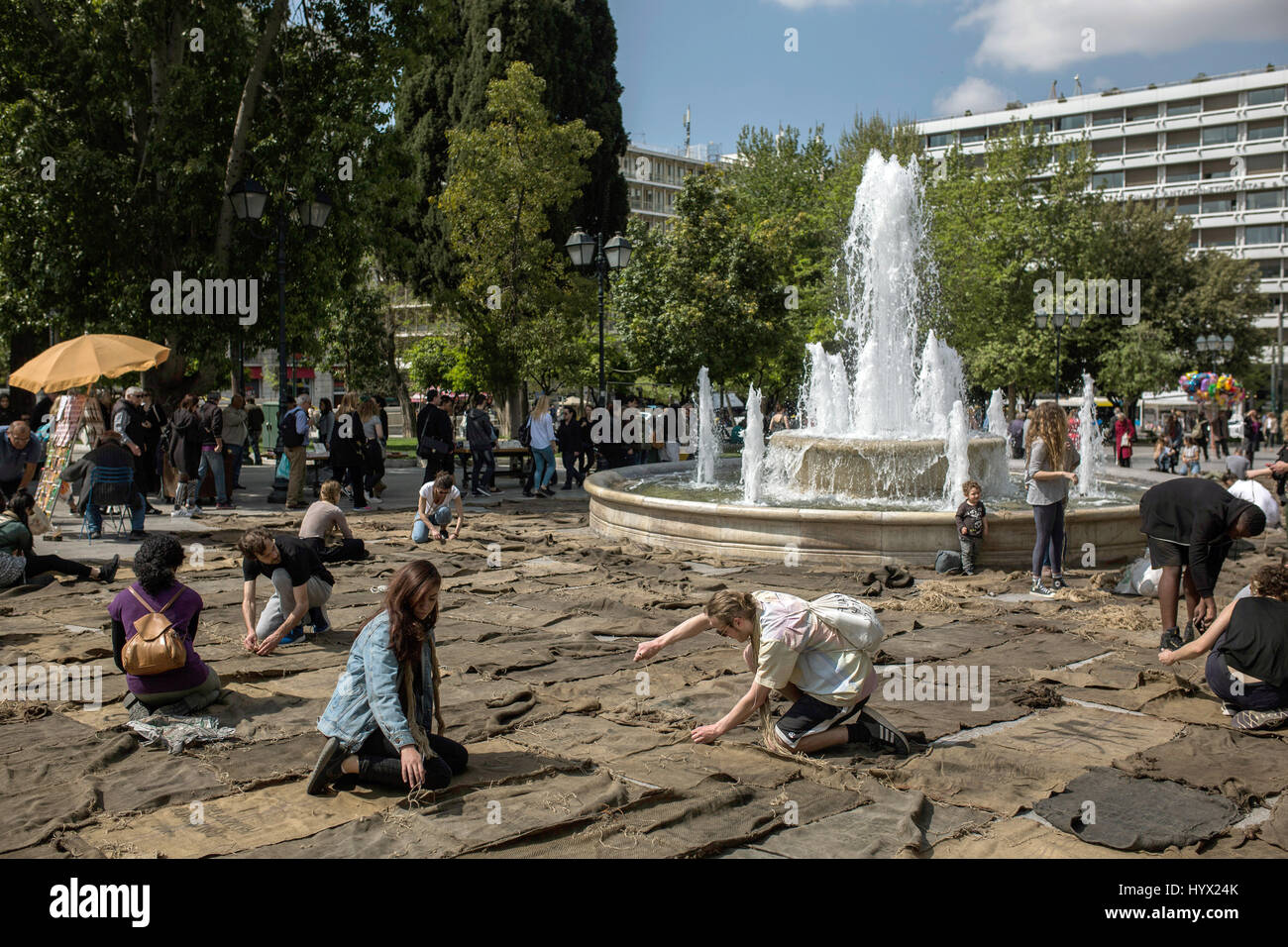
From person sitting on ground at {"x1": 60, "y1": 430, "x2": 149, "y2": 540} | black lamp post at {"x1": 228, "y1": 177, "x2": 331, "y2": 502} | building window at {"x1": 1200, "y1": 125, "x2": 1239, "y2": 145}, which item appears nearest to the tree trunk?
black lamp post at {"x1": 228, "y1": 177, "x2": 331, "y2": 502}

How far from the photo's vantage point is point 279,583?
24.7ft

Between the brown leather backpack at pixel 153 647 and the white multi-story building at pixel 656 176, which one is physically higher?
the white multi-story building at pixel 656 176

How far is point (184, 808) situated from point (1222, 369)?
53.3 metres

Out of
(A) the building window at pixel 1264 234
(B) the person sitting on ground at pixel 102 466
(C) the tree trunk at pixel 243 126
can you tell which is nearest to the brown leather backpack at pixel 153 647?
(B) the person sitting on ground at pixel 102 466

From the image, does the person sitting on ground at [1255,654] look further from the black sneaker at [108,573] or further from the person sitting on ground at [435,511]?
the black sneaker at [108,573]

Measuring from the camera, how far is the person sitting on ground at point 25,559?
989 cm

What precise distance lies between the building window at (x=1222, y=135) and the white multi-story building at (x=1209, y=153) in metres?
0.07

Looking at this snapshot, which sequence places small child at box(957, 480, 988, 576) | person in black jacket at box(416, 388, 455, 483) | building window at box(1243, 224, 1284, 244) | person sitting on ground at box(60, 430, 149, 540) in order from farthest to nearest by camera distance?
building window at box(1243, 224, 1284, 244), person in black jacket at box(416, 388, 455, 483), person sitting on ground at box(60, 430, 149, 540), small child at box(957, 480, 988, 576)

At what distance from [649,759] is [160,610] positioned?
106 inches

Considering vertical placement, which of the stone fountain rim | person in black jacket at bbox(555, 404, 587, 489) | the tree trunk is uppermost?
the tree trunk

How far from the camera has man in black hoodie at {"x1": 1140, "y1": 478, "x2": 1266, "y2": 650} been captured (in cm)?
730

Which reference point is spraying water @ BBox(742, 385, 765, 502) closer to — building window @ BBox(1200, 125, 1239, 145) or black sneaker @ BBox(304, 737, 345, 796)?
black sneaker @ BBox(304, 737, 345, 796)

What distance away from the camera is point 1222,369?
4950 cm

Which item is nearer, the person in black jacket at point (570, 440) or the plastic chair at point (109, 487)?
the plastic chair at point (109, 487)
